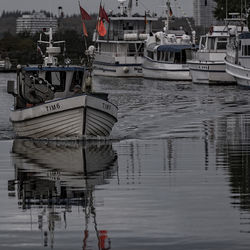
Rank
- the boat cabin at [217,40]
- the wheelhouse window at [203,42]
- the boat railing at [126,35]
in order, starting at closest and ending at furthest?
the boat cabin at [217,40] → the wheelhouse window at [203,42] → the boat railing at [126,35]

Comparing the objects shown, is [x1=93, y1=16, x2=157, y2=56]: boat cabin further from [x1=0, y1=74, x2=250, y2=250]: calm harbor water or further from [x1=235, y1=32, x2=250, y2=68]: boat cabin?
[x1=0, y1=74, x2=250, y2=250]: calm harbor water

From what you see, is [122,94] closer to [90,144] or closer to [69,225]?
[90,144]

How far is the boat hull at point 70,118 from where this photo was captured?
101 ft

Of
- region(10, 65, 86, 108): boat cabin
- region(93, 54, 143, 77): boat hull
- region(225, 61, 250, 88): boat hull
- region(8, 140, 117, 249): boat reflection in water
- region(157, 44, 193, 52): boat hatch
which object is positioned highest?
region(10, 65, 86, 108): boat cabin

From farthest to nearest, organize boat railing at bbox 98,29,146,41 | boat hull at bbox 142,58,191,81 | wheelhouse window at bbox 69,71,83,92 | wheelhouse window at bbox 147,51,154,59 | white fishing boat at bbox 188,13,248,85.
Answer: boat railing at bbox 98,29,146,41 < wheelhouse window at bbox 147,51,154,59 < boat hull at bbox 142,58,191,81 < white fishing boat at bbox 188,13,248,85 < wheelhouse window at bbox 69,71,83,92

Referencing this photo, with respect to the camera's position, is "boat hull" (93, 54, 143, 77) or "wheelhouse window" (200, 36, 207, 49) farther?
"boat hull" (93, 54, 143, 77)

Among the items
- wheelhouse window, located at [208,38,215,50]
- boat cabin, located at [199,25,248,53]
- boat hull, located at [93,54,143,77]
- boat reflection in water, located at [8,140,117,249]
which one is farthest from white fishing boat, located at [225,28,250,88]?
boat reflection in water, located at [8,140,117,249]

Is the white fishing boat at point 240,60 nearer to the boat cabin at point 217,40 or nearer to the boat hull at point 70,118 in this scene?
the boat cabin at point 217,40

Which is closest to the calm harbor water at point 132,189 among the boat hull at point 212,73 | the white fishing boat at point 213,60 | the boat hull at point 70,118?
A: the boat hull at point 70,118

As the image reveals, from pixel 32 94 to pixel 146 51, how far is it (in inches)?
2375

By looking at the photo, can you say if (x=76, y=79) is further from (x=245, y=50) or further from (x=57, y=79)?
(x=245, y=50)

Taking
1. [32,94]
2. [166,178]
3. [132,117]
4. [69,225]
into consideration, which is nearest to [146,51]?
[132,117]

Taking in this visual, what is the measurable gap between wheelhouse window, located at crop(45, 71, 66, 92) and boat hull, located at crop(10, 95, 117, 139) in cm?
237

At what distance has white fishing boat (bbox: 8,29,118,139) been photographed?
101ft
